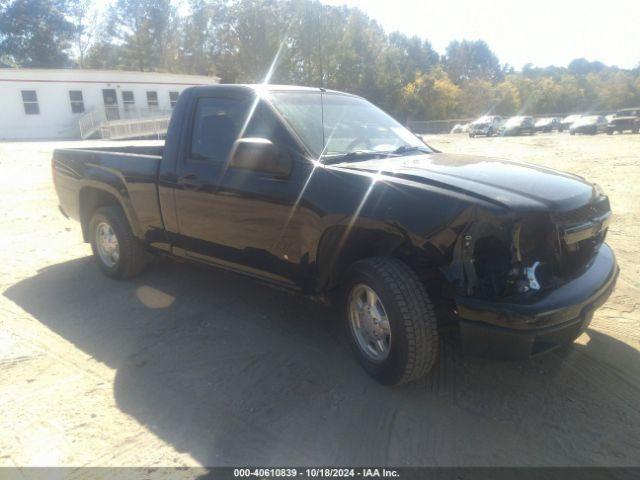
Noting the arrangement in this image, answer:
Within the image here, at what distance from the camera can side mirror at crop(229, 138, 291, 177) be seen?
3.41 meters

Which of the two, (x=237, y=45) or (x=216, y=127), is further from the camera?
(x=237, y=45)

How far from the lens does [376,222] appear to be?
3.04 m

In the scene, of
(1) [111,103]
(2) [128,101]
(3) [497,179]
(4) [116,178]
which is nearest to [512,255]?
(3) [497,179]

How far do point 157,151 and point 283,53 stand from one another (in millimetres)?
47442

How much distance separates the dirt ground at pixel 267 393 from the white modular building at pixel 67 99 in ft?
78.9

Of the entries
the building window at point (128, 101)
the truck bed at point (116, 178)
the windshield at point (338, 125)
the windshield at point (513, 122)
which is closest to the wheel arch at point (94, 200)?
the truck bed at point (116, 178)

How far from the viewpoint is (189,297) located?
4.88 metres

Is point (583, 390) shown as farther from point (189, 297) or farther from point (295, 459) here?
point (189, 297)

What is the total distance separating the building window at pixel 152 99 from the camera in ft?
106

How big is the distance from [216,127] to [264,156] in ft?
3.27

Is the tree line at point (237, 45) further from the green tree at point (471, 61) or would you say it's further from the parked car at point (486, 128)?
the green tree at point (471, 61)

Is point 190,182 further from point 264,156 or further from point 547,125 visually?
point 547,125

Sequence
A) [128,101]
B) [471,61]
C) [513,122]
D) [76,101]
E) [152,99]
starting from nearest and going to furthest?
[76,101], [128,101], [152,99], [513,122], [471,61]

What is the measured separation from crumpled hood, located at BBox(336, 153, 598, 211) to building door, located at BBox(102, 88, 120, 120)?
99.3 ft
